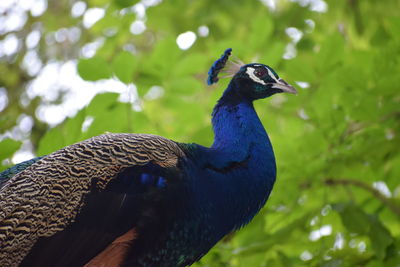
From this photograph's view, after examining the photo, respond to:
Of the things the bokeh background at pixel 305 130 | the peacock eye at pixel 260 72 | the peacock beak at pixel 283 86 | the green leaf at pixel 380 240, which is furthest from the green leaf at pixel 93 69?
the green leaf at pixel 380 240

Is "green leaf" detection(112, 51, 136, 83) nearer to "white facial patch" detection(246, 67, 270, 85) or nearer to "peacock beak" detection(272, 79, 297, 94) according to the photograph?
"white facial patch" detection(246, 67, 270, 85)

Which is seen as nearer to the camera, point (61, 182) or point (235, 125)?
point (61, 182)

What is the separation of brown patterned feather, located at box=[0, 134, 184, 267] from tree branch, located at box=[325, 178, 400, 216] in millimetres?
1131

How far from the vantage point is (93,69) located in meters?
3.29

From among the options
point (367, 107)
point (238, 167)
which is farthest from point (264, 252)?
point (367, 107)

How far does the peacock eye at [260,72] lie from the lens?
3.19 metres

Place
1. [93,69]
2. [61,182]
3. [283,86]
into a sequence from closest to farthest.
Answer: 1. [61,182]
2. [283,86]
3. [93,69]

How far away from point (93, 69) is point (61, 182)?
999 mm

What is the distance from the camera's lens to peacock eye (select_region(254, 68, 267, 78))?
3.19 metres

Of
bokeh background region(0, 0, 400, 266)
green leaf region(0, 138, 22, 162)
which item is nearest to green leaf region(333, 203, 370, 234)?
bokeh background region(0, 0, 400, 266)

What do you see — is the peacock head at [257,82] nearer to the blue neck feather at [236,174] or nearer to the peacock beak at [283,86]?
the peacock beak at [283,86]

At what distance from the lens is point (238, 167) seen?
2.74m

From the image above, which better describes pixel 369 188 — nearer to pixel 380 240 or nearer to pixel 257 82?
pixel 380 240

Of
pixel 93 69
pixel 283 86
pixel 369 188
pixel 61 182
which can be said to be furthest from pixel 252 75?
pixel 61 182
